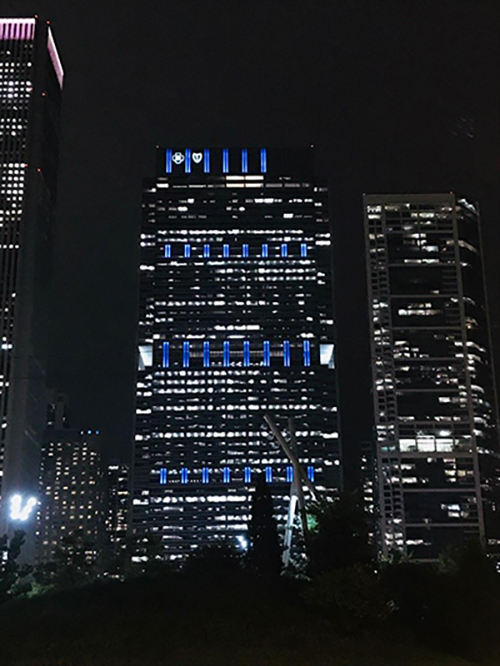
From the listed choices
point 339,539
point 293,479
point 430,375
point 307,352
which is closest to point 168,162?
point 307,352

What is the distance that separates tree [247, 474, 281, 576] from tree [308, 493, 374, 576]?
120 inches

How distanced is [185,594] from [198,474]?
127 meters

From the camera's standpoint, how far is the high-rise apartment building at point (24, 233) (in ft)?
→ 440

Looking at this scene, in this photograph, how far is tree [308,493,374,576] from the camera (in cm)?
3203

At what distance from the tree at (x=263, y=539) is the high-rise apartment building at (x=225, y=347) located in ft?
367

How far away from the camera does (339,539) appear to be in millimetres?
32438

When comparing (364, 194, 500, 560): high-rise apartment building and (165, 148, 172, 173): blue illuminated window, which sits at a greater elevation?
(165, 148, 172, 173): blue illuminated window

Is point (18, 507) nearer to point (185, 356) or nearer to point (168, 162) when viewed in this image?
point (185, 356)

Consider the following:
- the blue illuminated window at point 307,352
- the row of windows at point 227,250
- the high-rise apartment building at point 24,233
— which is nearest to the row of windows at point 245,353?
the blue illuminated window at point 307,352

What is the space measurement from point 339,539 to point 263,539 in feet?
18.3

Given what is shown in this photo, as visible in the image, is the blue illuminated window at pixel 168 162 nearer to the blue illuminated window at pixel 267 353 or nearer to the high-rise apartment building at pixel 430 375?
the blue illuminated window at pixel 267 353

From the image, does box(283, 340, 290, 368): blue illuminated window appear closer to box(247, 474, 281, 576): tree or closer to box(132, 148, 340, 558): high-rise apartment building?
box(132, 148, 340, 558): high-rise apartment building

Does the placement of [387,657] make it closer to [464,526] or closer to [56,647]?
[56,647]

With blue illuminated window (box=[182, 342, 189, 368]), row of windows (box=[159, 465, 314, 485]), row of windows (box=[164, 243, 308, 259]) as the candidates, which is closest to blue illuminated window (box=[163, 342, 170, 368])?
blue illuminated window (box=[182, 342, 189, 368])
